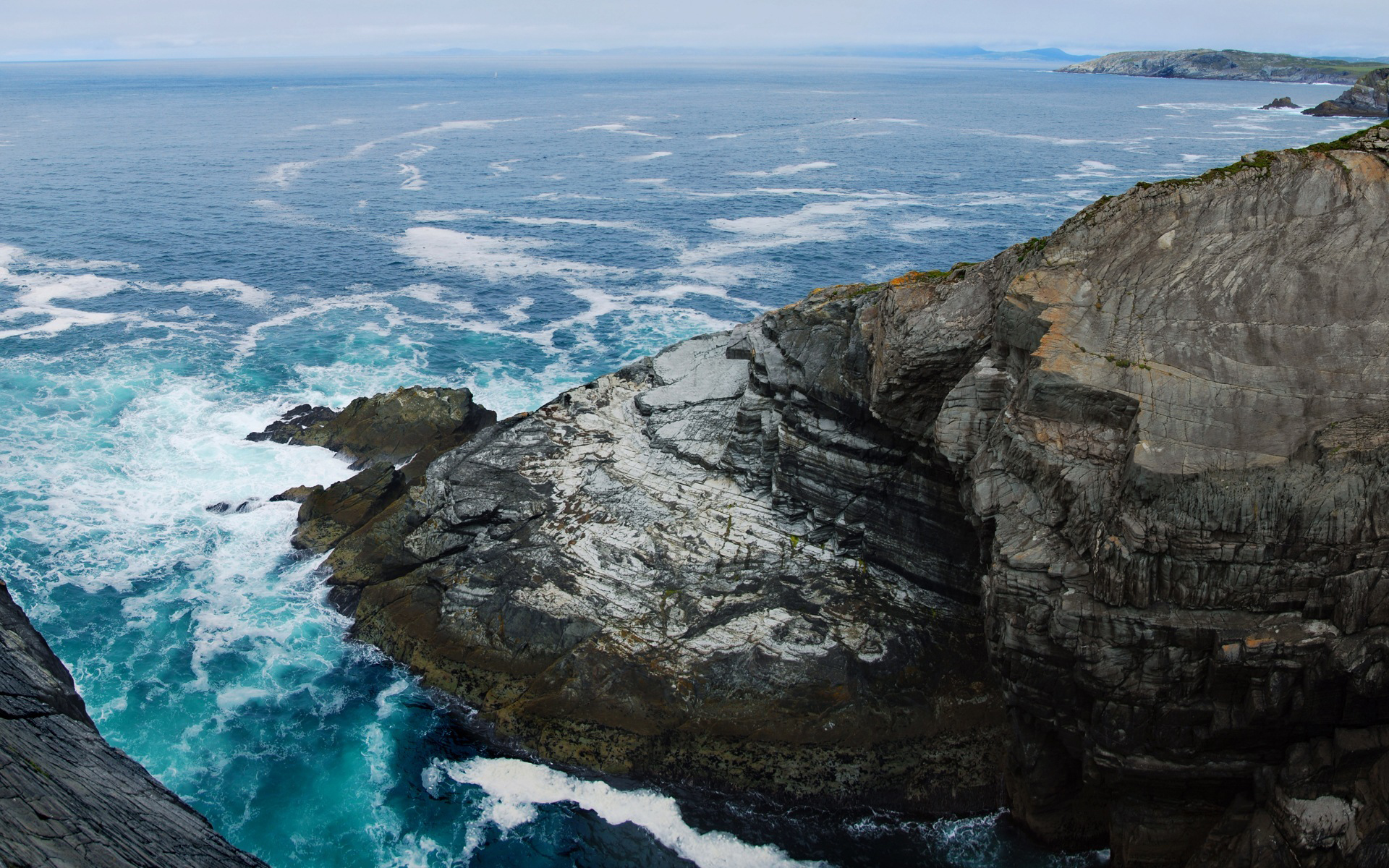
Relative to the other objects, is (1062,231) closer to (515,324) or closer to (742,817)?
(742,817)

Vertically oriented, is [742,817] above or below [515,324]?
below

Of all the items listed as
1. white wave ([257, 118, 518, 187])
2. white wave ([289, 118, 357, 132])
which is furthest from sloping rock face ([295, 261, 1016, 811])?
white wave ([289, 118, 357, 132])

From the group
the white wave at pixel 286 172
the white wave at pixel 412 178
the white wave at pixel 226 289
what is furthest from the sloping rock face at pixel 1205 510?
the white wave at pixel 286 172

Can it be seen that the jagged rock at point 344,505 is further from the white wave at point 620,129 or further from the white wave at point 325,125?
the white wave at point 325,125

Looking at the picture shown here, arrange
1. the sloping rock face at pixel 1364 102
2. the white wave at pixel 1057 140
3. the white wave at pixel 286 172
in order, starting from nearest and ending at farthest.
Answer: the white wave at pixel 286 172 < the white wave at pixel 1057 140 < the sloping rock face at pixel 1364 102

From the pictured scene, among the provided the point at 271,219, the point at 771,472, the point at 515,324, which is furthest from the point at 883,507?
the point at 271,219

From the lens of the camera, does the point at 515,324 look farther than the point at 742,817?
Yes
